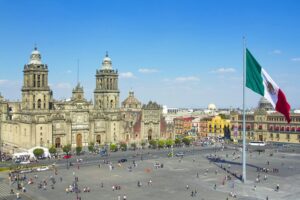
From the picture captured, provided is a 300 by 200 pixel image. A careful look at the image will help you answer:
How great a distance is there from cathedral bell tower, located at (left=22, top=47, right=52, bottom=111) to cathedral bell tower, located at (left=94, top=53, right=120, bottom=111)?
1944 centimetres

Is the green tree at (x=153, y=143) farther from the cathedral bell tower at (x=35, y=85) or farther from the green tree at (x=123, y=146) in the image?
the cathedral bell tower at (x=35, y=85)

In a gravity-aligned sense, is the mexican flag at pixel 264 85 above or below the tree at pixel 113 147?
above

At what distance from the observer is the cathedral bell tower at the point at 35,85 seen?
99.2m

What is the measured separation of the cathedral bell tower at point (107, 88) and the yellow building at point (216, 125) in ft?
151

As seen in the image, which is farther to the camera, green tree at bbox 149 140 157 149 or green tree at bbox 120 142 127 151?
green tree at bbox 149 140 157 149

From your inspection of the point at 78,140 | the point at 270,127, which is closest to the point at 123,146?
the point at 78,140

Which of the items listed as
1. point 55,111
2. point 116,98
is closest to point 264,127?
point 116,98

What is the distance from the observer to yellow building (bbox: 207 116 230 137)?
14762cm

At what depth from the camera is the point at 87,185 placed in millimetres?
60469

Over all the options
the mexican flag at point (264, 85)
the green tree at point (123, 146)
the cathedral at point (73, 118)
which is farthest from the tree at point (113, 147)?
the mexican flag at point (264, 85)

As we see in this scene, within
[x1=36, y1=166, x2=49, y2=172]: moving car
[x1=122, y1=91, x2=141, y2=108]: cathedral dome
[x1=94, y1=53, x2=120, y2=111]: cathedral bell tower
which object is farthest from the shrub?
[x1=122, y1=91, x2=141, y2=108]: cathedral dome

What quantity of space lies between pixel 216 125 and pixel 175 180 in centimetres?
8756

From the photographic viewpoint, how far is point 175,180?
6400 cm

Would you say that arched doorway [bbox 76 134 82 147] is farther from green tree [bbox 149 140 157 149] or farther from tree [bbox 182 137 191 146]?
tree [bbox 182 137 191 146]
